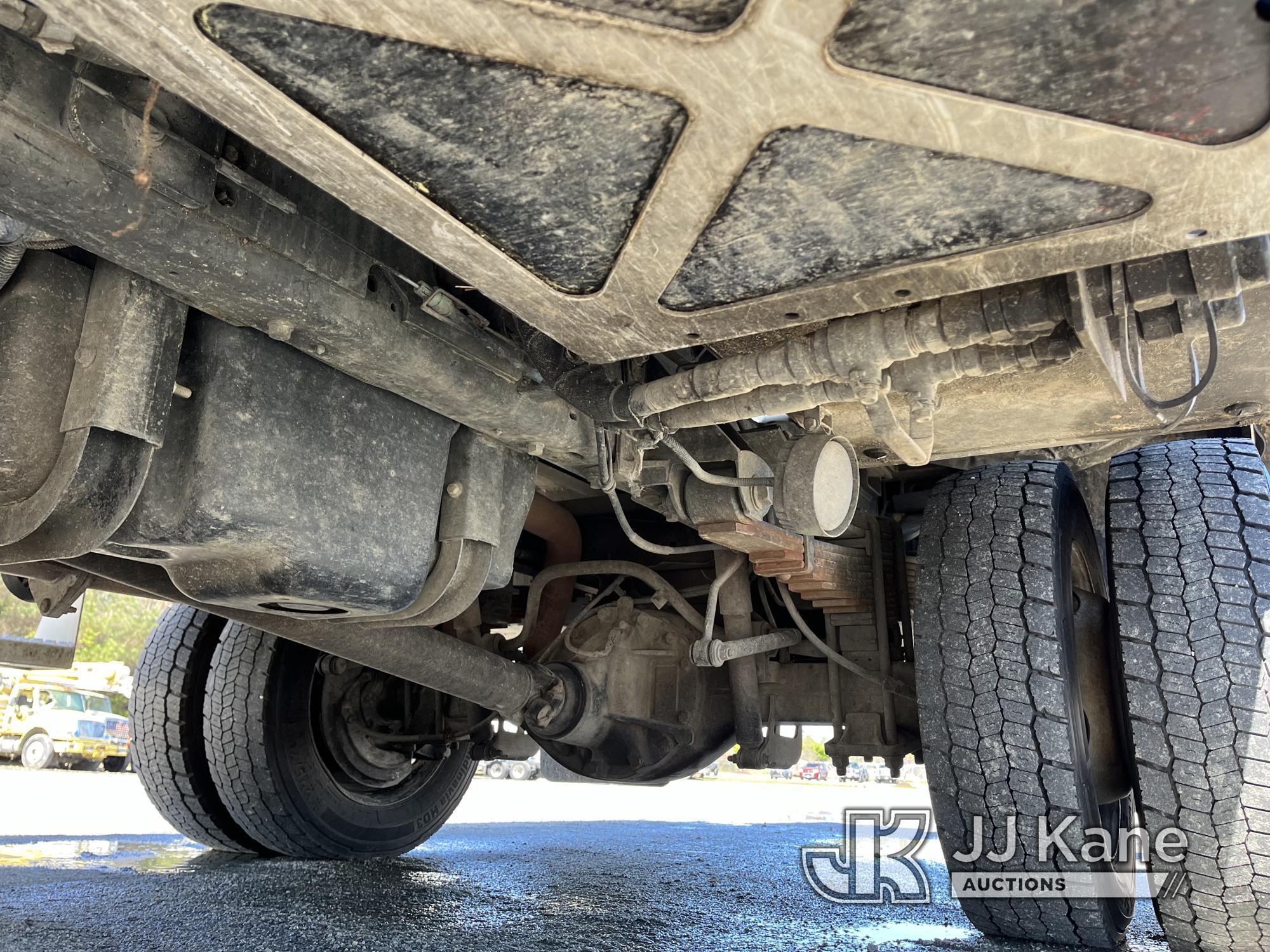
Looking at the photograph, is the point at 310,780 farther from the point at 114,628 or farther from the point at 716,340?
the point at 114,628

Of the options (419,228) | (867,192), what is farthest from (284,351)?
(867,192)

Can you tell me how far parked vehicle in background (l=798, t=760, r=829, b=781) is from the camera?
64.3 feet

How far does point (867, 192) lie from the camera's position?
3.36 ft

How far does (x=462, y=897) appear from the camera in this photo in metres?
2.74

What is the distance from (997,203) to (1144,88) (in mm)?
208

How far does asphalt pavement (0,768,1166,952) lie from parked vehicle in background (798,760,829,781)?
15717 mm

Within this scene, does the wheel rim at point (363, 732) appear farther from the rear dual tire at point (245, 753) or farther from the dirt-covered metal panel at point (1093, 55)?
the dirt-covered metal panel at point (1093, 55)

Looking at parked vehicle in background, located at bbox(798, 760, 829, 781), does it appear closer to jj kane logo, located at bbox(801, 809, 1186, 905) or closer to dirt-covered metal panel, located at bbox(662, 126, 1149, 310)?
jj kane logo, located at bbox(801, 809, 1186, 905)

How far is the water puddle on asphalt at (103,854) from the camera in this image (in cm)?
302

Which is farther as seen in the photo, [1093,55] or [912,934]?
[912,934]

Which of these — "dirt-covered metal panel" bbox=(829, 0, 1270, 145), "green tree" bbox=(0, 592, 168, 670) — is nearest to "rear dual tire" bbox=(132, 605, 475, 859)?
"dirt-covered metal panel" bbox=(829, 0, 1270, 145)

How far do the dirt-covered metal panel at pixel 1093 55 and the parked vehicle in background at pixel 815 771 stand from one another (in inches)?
792

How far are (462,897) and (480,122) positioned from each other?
2533mm

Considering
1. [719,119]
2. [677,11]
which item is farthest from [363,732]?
[677,11]
